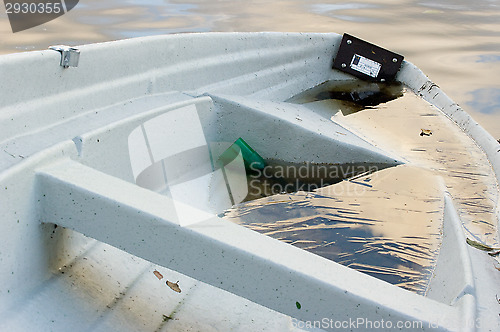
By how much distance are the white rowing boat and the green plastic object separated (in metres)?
0.02

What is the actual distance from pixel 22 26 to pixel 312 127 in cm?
393

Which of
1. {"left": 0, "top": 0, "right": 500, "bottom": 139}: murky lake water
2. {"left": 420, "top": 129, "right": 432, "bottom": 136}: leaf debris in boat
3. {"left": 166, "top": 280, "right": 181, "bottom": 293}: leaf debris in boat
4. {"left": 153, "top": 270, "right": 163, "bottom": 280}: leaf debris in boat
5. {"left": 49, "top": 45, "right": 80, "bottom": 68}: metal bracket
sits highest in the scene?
{"left": 49, "top": 45, "right": 80, "bottom": 68}: metal bracket

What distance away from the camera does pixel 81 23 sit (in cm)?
579

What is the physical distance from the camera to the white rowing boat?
1295 mm

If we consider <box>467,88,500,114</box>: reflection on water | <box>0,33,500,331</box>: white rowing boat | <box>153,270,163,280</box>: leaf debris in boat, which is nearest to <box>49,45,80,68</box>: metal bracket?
<box>0,33,500,331</box>: white rowing boat

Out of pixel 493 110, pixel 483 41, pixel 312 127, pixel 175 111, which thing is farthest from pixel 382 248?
pixel 483 41

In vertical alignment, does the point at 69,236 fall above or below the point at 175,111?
below

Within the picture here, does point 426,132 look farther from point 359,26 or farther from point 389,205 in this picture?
point 359,26

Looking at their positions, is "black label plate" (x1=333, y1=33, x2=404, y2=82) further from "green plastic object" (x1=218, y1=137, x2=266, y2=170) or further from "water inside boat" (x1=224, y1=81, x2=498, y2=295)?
"green plastic object" (x1=218, y1=137, x2=266, y2=170)

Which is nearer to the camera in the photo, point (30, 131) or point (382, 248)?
point (30, 131)

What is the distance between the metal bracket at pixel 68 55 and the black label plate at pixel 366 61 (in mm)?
2225

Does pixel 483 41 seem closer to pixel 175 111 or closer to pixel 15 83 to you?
pixel 175 111

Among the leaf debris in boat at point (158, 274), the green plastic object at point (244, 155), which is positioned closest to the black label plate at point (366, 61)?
the green plastic object at point (244, 155)

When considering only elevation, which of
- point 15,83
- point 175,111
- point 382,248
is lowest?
point 382,248
